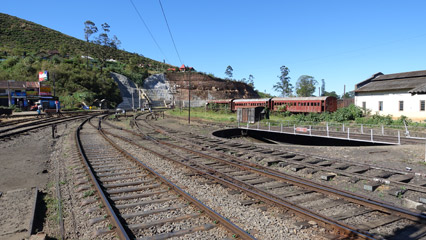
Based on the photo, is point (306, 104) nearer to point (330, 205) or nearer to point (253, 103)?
point (253, 103)

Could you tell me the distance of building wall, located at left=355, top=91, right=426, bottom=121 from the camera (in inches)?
1201

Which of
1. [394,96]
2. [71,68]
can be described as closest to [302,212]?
[394,96]

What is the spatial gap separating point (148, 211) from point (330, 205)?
13.5 feet

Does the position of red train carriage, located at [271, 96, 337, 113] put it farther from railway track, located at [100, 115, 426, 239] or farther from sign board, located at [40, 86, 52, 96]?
sign board, located at [40, 86, 52, 96]

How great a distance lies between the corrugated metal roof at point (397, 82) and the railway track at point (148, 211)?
114 ft

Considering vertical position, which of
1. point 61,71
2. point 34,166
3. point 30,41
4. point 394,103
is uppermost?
point 30,41

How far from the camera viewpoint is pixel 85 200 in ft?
21.1

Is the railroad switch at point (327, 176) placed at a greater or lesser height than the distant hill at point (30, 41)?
lesser

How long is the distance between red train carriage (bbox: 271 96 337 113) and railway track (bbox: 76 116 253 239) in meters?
32.5

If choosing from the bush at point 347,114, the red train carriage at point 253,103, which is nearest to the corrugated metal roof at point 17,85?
the red train carriage at point 253,103

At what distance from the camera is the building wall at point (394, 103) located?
3052cm

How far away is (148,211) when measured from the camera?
19.0 feet

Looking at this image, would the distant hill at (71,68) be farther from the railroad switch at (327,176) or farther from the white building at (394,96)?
the railroad switch at (327,176)

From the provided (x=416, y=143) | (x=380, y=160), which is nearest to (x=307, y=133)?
(x=416, y=143)
